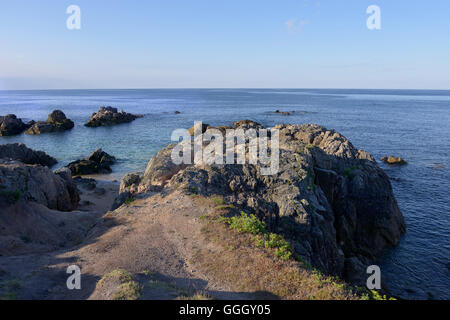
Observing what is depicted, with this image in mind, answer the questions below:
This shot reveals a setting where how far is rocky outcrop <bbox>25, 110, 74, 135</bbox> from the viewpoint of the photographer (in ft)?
253

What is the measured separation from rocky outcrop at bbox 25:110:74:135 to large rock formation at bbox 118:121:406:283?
6692 cm

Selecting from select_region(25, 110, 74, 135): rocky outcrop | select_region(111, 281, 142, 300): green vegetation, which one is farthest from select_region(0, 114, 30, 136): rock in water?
select_region(111, 281, 142, 300): green vegetation

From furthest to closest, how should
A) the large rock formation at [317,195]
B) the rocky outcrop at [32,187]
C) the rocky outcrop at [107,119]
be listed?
the rocky outcrop at [107,119], the large rock formation at [317,195], the rocky outcrop at [32,187]

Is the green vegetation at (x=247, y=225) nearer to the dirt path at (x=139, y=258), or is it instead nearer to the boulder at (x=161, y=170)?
the dirt path at (x=139, y=258)

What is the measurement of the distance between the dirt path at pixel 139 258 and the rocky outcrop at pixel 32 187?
627 centimetres

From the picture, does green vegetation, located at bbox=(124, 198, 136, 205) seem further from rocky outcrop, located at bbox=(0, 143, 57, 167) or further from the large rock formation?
rocky outcrop, located at bbox=(0, 143, 57, 167)

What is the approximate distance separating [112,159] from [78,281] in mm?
40906

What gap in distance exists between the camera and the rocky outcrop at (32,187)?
1942 cm

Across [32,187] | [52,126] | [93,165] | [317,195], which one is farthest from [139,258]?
[52,126]

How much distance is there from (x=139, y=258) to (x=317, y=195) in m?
15.1

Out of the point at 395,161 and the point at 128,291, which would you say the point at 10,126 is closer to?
the point at 128,291

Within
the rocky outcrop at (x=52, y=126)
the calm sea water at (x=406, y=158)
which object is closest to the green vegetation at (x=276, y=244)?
the calm sea water at (x=406, y=158)
